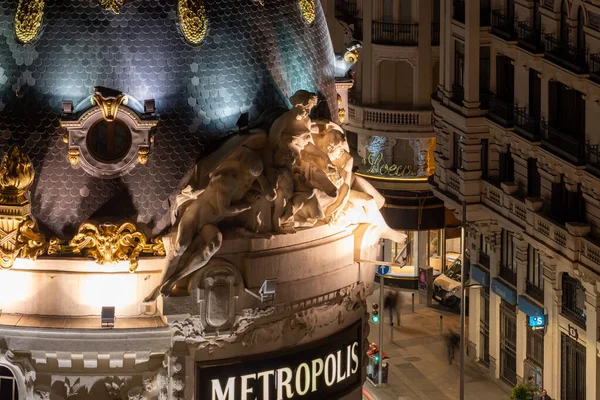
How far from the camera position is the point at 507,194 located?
96250 mm

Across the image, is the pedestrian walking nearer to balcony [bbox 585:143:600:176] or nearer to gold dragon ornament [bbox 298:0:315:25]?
balcony [bbox 585:143:600:176]

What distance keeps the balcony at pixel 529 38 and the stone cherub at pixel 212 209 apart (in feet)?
133

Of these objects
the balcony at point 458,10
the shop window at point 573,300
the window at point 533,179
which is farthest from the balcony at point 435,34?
the shop window at point 573,300

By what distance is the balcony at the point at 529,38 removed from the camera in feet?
302

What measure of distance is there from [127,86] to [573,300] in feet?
135

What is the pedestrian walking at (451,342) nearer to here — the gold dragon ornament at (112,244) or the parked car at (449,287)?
the parked car at (449,287)

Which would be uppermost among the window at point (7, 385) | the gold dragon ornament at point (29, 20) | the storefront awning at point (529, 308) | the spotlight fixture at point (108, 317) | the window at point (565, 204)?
the gold dragon ornament at point (29, 20)

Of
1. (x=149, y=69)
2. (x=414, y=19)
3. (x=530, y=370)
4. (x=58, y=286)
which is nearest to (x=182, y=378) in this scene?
(x=58, y=286)

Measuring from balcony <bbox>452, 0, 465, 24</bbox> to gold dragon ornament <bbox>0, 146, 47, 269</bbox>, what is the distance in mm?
52422

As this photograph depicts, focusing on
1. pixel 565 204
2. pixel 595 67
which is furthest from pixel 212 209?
pixel 565 204

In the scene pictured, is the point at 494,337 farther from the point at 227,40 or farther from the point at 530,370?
the point at 227,40

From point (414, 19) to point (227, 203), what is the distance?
66171 mm

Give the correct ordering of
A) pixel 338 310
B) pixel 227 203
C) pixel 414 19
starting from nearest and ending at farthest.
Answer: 1. pixel 227 203
2. pixel 338 310
3. pixel 414 19

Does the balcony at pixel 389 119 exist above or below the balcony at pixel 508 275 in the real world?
above
